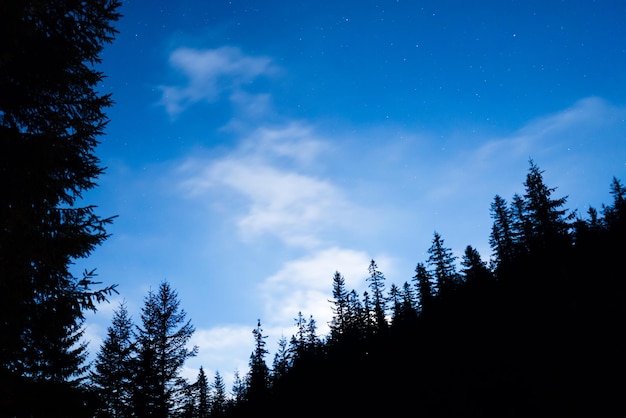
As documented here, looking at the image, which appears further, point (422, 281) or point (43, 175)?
point (422, 281)

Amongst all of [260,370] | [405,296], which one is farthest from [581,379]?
[405,296]

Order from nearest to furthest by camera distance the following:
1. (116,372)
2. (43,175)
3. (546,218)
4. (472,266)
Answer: (43,175), (116,372), (546,218), (472,266)

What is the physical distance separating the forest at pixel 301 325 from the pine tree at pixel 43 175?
0.03 m

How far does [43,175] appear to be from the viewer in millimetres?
6035

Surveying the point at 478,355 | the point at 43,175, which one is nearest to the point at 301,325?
the point at 478,355

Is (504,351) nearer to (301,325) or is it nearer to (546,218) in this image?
(546,218)

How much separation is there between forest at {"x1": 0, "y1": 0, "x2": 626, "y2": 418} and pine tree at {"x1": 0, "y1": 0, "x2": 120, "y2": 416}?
0.10 ft

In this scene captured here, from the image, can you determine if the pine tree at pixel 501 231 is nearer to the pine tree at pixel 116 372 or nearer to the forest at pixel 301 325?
the forest at pixel 301 325

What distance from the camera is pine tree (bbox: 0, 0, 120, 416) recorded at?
5430 mm

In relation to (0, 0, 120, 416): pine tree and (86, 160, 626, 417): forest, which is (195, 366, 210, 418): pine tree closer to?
(86, 160, 626, 417): forest

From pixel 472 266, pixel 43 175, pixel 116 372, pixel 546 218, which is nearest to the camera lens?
pixel 43 175

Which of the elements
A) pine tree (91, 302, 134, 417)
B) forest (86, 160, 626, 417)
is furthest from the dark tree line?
pine tree (91, 302, 134, 417)

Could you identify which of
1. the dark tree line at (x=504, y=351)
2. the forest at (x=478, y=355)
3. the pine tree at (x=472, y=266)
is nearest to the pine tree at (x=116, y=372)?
the forest at (x=478, y=355)

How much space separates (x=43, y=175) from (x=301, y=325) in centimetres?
5281
